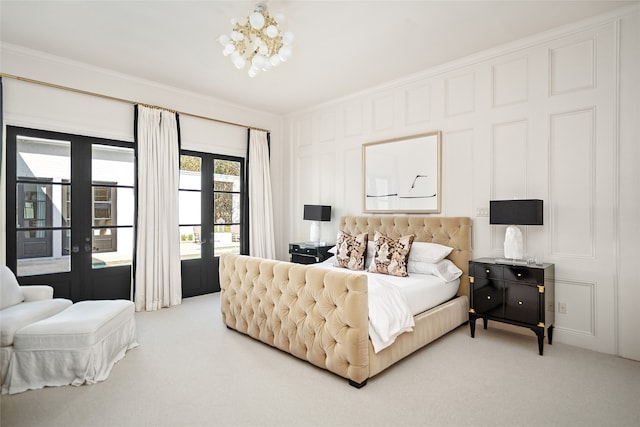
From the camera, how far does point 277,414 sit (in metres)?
2.24

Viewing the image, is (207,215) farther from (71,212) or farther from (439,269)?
(439,269)

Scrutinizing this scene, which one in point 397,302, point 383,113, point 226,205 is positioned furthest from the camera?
point 226,205

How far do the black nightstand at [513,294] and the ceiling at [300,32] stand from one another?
2.31 metres

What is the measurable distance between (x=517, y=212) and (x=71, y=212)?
16.2 feet

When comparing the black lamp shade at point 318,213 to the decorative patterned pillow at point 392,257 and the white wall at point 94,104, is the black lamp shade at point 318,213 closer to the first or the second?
the decorative patterned pillow at point 392,257

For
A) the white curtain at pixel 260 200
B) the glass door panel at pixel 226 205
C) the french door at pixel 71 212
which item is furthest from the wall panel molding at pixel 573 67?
the french door at pixel 71 212

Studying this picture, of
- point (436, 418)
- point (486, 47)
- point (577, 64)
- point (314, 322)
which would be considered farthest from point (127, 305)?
point (577, 64)

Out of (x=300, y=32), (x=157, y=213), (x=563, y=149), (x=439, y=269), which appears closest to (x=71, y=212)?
(x=157, y=213)

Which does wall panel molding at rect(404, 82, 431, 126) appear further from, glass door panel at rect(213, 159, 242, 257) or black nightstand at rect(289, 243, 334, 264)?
glass door panel at rect(213, 159, 242, 257)

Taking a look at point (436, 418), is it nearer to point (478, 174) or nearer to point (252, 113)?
point (478, 174)

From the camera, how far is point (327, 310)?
2701mm

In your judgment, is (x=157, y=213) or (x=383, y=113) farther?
(x=383, y=113)

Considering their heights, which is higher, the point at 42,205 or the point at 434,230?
the point at 42,205

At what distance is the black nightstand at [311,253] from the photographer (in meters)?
5.20
